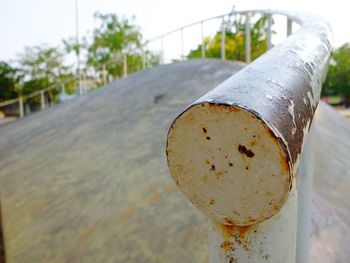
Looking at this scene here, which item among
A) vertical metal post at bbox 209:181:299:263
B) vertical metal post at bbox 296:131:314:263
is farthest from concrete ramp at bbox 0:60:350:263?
vertical metal post at bbox 209:181:299:263

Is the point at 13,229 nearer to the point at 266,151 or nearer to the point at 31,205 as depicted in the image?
the point at 31,205

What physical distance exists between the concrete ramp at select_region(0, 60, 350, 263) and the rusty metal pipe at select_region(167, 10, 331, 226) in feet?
4.36

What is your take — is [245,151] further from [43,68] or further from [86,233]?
[43,68]

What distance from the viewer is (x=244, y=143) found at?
50cm

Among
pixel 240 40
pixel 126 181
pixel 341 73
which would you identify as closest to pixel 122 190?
pixel 126 181

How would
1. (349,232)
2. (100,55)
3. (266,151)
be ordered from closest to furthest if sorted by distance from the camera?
(266,151), (349,232), (100,55)

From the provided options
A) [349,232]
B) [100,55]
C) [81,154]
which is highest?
[349,232]

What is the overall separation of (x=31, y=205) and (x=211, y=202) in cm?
280

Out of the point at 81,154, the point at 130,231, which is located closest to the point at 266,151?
the point at 130,231

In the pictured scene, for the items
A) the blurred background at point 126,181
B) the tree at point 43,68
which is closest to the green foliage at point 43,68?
the tree at point 43,68

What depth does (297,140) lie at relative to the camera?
0.52m

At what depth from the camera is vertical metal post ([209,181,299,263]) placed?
60 cm

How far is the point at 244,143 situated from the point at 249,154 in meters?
0.02

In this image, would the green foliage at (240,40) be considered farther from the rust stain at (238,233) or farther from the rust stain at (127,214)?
the rust stain at (238,233)
